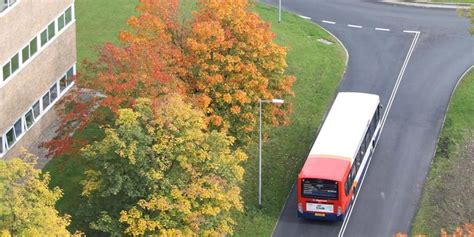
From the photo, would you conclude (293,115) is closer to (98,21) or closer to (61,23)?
(61,23)

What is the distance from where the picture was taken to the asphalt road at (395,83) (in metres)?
60.5

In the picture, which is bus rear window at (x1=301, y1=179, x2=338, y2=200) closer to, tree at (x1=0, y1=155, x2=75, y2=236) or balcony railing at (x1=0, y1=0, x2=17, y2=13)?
tree at (x1=0, y1=155, x2=75, y2=236)

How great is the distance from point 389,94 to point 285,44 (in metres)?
9.44

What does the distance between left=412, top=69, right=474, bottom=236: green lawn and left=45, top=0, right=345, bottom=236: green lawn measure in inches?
318

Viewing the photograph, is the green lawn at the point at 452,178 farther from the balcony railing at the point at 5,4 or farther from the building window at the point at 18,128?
the balcony railing at the point at 5,4

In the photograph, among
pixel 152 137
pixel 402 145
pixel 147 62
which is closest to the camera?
pixel 152 137

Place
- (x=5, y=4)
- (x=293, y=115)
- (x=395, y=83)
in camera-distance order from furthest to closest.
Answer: (x=395, y=83), (x=293, y=115), (x=5, y=4)

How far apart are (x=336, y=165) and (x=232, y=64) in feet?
26.3

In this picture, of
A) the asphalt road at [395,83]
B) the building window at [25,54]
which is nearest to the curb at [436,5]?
the asphalt road at [395,83]

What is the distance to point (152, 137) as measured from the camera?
50656mm

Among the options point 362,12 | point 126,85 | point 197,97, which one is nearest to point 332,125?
point 197,97

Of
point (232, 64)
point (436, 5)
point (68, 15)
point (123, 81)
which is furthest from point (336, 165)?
point (436, 5)

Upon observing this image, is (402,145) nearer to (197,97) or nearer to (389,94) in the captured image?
(389,94)

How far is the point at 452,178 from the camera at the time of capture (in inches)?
2431
